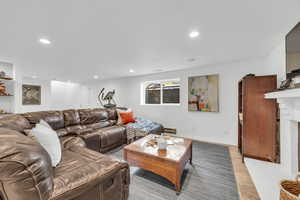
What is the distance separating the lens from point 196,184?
1.73 meters

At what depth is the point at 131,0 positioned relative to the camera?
1.23m

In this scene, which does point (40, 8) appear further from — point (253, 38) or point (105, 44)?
point (253, 38)

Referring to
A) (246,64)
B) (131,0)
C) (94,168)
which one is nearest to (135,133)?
(94,168)

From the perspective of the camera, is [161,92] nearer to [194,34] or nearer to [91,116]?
[91,116]

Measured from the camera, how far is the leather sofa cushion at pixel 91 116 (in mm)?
3011

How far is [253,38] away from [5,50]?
A: 454 cm

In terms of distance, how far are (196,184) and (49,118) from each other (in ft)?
9.16

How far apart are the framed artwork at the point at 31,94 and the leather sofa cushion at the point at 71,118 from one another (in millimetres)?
3648

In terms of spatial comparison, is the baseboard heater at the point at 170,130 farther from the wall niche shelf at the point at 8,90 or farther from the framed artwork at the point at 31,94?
the framed artwork at the point at 31,94

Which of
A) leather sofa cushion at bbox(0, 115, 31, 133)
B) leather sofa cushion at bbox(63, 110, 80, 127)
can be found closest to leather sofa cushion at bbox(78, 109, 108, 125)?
leather sofa cushion at bbox(63, 110, 80, 127)

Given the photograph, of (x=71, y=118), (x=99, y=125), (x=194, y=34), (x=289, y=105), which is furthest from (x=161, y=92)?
(x=289, y=105)

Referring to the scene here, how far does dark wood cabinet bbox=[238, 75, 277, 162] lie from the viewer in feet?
7.06

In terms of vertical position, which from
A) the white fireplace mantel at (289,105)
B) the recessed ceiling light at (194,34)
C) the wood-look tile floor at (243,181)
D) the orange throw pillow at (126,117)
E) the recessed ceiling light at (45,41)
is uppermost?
the recessed ceiling light at (45,41)

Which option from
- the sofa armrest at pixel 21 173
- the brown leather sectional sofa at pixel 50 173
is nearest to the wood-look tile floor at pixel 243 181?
the brown leather sectional sofa at pixel 50 173
